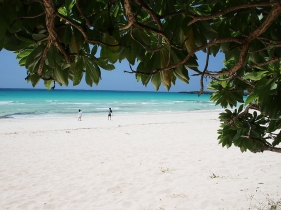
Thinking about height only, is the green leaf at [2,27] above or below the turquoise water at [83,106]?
above

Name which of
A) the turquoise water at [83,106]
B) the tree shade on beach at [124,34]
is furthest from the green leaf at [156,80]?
the turquoise water at [83,106]

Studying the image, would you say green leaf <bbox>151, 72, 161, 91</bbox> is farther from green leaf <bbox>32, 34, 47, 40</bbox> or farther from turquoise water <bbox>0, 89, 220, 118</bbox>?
turquoise water <bbox>0, 89, 220, 118</bbox>

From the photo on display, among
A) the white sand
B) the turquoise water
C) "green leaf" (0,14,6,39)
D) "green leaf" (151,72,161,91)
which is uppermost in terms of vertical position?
"green leaf" (0,14,6,39)

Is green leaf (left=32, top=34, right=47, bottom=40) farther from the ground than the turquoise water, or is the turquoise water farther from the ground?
green leaf (left=32, top=34, right=47, bottom=40)

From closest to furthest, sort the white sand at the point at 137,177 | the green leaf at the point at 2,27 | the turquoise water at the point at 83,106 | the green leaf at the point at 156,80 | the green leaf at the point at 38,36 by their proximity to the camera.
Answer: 1. the green leaf at the point at 2,27
2. the green leaf at the point at 38,36
3. the green leaf at the point at 156,80
4. the white sand at the point at 137,177
5. the turquoise water at the point at 83,106

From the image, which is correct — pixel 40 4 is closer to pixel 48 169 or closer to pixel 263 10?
pixel 263 10

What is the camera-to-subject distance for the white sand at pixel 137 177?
12.7ft

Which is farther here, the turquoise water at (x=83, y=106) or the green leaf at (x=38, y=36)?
the turquoise water at (x=83, y=106)

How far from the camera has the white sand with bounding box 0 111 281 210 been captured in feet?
12.7

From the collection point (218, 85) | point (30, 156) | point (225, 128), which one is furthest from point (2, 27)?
point (30, 156)

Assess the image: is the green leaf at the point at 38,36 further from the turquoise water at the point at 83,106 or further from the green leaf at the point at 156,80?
the turquoise water at the point at 83,106

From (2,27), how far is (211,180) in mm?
4692

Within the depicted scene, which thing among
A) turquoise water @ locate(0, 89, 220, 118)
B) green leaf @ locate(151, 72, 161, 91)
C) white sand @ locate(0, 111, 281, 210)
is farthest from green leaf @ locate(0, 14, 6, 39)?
turquoise water @ locate(0, 89, 220, 118)

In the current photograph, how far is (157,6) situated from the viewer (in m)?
0.79
